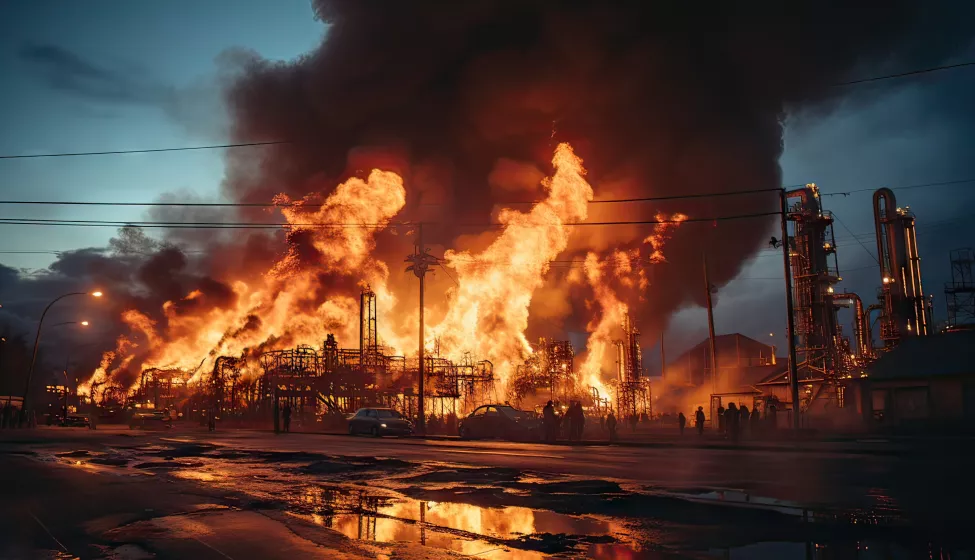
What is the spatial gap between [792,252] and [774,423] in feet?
73.7

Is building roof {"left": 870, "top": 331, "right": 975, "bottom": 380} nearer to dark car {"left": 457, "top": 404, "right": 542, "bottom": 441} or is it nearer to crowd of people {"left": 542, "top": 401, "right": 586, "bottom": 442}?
crowd of people {"left": 542, "top": 401, "right": 586, "bottom": 442}

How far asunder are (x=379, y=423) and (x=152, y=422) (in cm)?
2316

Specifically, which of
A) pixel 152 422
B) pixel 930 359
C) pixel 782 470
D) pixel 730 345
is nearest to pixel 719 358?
pixel 730 345

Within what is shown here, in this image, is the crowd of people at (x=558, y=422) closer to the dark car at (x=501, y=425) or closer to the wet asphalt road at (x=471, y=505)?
the dark car at (x=501, y=425)

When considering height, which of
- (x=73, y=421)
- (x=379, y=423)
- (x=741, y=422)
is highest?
(x=379, y=423)

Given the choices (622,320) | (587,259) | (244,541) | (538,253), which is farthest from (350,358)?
(244,541)

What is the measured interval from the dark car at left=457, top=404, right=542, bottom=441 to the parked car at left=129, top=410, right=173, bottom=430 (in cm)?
2474

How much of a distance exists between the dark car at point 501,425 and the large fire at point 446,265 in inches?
766

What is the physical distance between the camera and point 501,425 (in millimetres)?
32406

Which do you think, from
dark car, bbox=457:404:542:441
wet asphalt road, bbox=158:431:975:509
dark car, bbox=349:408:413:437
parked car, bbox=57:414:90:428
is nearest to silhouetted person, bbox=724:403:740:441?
wet asphalt road, bbox=158:431:975:509

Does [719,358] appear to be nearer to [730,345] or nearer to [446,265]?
[730,345]

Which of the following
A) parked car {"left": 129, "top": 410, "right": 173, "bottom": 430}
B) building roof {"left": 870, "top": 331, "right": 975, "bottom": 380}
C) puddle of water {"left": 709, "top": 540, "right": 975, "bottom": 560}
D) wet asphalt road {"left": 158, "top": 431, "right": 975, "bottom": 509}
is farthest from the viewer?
parked car {"left": 129, "top": 410, "right": 173, "bottom": 430}

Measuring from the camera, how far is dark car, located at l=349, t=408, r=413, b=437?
34.8 metres

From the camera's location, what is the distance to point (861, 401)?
3550 cm
